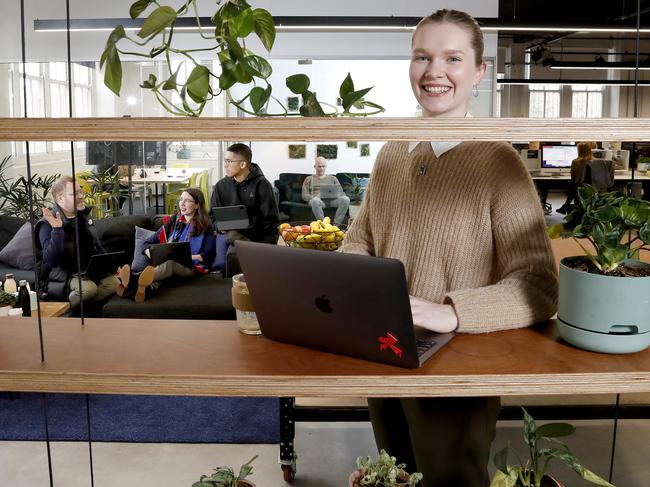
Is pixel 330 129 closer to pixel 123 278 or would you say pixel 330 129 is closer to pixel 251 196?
pixel 123 278

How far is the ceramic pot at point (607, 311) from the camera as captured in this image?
3.27 feet

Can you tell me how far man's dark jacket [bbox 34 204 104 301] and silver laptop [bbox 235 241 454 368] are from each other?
171 inches

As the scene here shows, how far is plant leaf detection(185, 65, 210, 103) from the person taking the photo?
3.41 ft

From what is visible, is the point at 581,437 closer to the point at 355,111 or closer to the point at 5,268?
the point at 355,111

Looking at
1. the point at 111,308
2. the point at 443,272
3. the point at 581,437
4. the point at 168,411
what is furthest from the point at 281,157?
the point at 443,272

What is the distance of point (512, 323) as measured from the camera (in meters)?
1.16

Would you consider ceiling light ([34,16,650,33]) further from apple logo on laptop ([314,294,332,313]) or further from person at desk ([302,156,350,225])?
apple logo on laptop ([314,294,332,313])

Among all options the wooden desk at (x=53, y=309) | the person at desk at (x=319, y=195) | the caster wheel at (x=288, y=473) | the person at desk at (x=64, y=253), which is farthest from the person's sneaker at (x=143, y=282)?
the person at desk at (x=319, y=195)

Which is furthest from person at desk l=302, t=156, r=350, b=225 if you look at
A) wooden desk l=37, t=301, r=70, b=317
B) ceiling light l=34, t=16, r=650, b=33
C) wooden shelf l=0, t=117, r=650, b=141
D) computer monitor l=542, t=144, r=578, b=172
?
wooden shelf l=0, t=117, r=650, b=141

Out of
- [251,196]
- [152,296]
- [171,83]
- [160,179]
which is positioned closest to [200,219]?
[251,196]

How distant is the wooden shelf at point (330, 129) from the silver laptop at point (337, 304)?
0.58 ft

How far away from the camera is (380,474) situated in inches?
51.1

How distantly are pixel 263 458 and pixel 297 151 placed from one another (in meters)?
6.42

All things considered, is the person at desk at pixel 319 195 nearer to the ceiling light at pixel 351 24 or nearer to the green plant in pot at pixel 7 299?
the ceiling light at pixel 351 24
